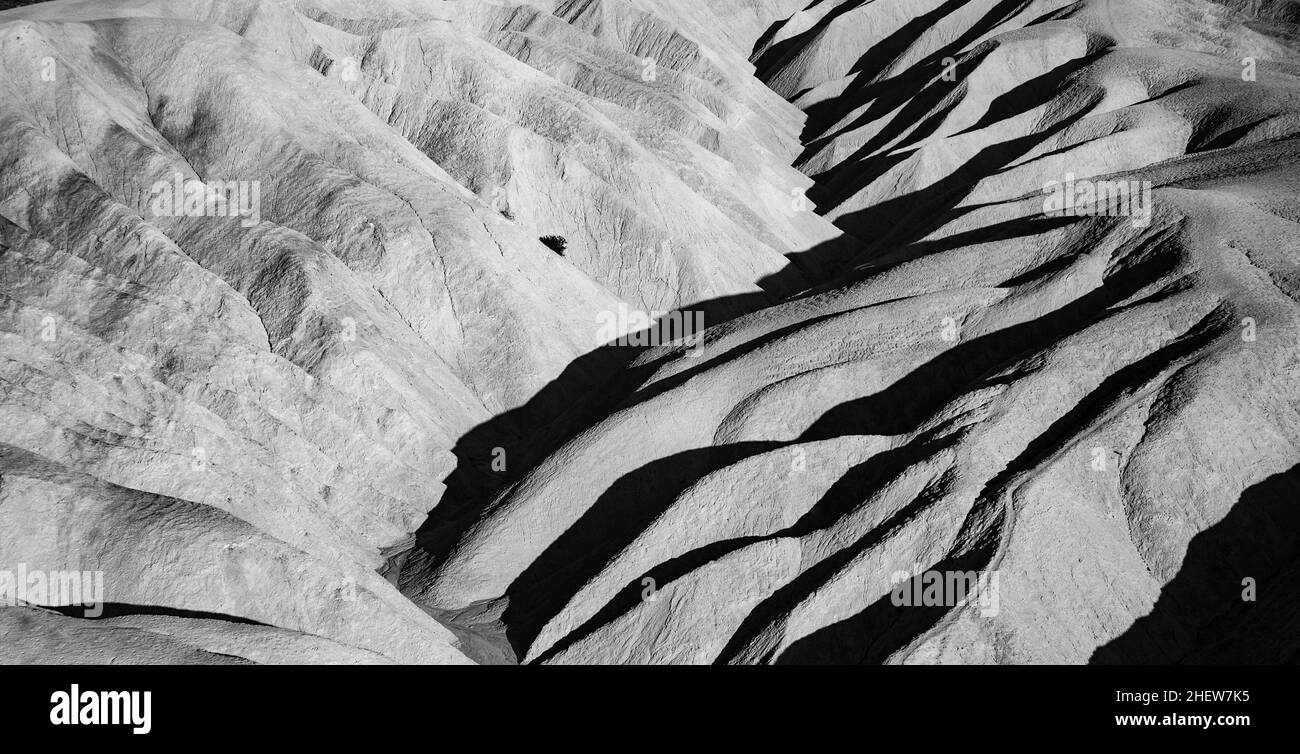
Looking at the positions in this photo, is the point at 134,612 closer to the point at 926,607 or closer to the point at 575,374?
the point at 926,607

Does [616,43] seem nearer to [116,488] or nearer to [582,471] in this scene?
[582,471]

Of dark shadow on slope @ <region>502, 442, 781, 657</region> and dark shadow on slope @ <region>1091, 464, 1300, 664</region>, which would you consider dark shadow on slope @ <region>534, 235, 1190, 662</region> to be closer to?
dark shadow on slope @ <region>502, 442, 781, 657</region>

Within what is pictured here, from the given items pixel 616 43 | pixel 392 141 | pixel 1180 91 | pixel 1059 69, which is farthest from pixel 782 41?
pixel 392 141

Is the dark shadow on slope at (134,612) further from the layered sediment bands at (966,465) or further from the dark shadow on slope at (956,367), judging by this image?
the dark shadow on slope at (956,367)

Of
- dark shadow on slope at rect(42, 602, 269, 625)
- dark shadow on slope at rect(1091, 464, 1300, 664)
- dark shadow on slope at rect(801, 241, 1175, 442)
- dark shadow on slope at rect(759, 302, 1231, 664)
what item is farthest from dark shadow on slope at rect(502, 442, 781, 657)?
dark shadow on slope at rect(1091, 464, 1300, 664)

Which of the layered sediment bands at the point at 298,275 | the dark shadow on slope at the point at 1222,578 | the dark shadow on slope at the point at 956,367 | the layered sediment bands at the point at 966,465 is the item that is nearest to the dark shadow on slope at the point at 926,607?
the layered sediment bands at the point at 966,465

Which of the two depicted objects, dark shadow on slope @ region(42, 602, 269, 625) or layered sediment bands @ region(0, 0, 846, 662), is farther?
layered sediment bands @ region(0, 0, 846, 662)

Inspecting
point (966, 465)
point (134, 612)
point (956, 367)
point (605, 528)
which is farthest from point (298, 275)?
point (966, 465)
